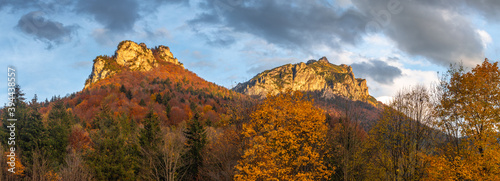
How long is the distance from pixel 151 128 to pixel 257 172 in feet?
82.0

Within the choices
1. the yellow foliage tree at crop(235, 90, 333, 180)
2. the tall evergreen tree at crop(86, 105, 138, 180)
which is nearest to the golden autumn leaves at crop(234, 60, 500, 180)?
the yellow foliage tree at crop(235, 90, 333, 180)

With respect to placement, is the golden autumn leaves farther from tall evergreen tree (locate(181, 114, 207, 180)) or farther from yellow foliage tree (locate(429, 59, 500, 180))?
tall evergreen tree (locate(181, 114, 207, 180))

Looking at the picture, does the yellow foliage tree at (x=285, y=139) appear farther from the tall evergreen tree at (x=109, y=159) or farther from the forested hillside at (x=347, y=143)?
the tall evergreen tree at (x=109, y=159)

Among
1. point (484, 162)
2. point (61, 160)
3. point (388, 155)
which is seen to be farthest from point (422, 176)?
point (61, 160)

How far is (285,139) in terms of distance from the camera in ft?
76.4

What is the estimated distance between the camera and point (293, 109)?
24.4m

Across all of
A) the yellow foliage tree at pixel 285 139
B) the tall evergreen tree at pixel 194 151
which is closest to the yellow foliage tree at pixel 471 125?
the yellow foliage tree at pixel 285 139

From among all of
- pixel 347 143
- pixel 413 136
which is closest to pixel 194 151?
pixel 347 143

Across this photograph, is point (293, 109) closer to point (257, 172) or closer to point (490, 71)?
point (257, 172)

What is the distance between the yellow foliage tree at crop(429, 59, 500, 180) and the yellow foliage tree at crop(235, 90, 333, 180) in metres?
8.23

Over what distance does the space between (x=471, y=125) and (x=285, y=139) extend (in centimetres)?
1309

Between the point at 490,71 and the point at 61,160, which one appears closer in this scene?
the point at 490,71

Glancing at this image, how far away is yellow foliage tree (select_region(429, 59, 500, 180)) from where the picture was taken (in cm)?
1905

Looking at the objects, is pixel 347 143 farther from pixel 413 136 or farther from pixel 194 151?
pixel 194 151
